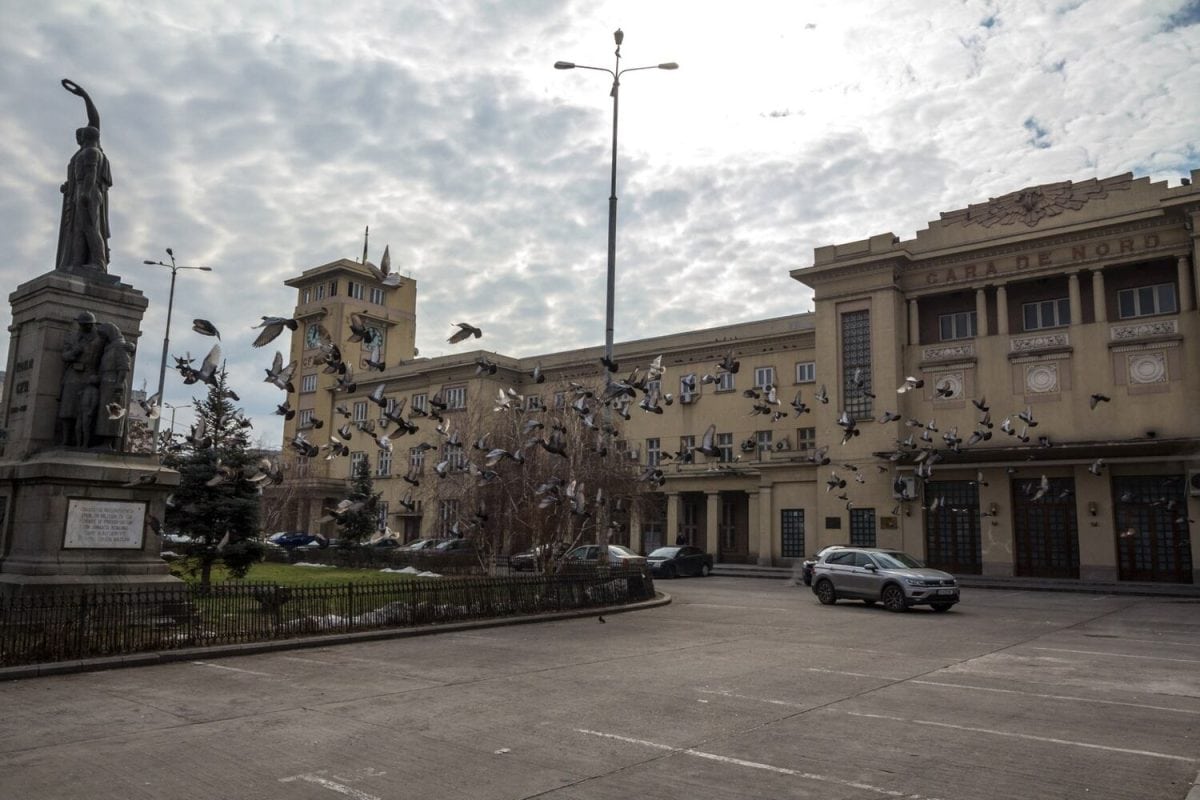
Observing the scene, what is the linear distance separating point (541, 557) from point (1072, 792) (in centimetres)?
2346

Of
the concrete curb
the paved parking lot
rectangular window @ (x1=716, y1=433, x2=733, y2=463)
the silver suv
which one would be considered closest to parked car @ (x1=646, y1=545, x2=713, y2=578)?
rectangular window @ (x1=716, y1=433, x2=733, y2=463)

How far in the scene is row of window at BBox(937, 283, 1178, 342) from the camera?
38.6 metres

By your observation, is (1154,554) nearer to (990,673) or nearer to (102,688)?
(990,673)

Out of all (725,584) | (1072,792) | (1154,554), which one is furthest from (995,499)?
(1072,792)

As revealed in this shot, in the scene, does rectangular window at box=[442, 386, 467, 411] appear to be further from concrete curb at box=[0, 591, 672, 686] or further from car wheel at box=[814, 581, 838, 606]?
concrete curb at box=[0, 591, 672, 686]

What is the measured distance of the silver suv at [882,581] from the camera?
23.0 meters

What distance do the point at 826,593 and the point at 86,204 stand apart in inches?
840

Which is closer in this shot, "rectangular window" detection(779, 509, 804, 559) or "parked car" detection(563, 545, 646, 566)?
"parked car" detection(563, 545, 646, 566)

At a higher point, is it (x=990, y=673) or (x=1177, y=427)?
(x=1177, y=427)

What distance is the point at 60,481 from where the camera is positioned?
13844 millimetres

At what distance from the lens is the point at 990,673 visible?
12.6 m

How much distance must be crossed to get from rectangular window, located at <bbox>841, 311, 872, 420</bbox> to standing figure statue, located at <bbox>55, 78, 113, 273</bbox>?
121 ft

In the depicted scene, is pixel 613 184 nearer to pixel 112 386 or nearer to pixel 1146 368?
pixel 112 386

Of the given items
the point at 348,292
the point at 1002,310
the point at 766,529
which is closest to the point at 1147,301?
the point at 1002,310
